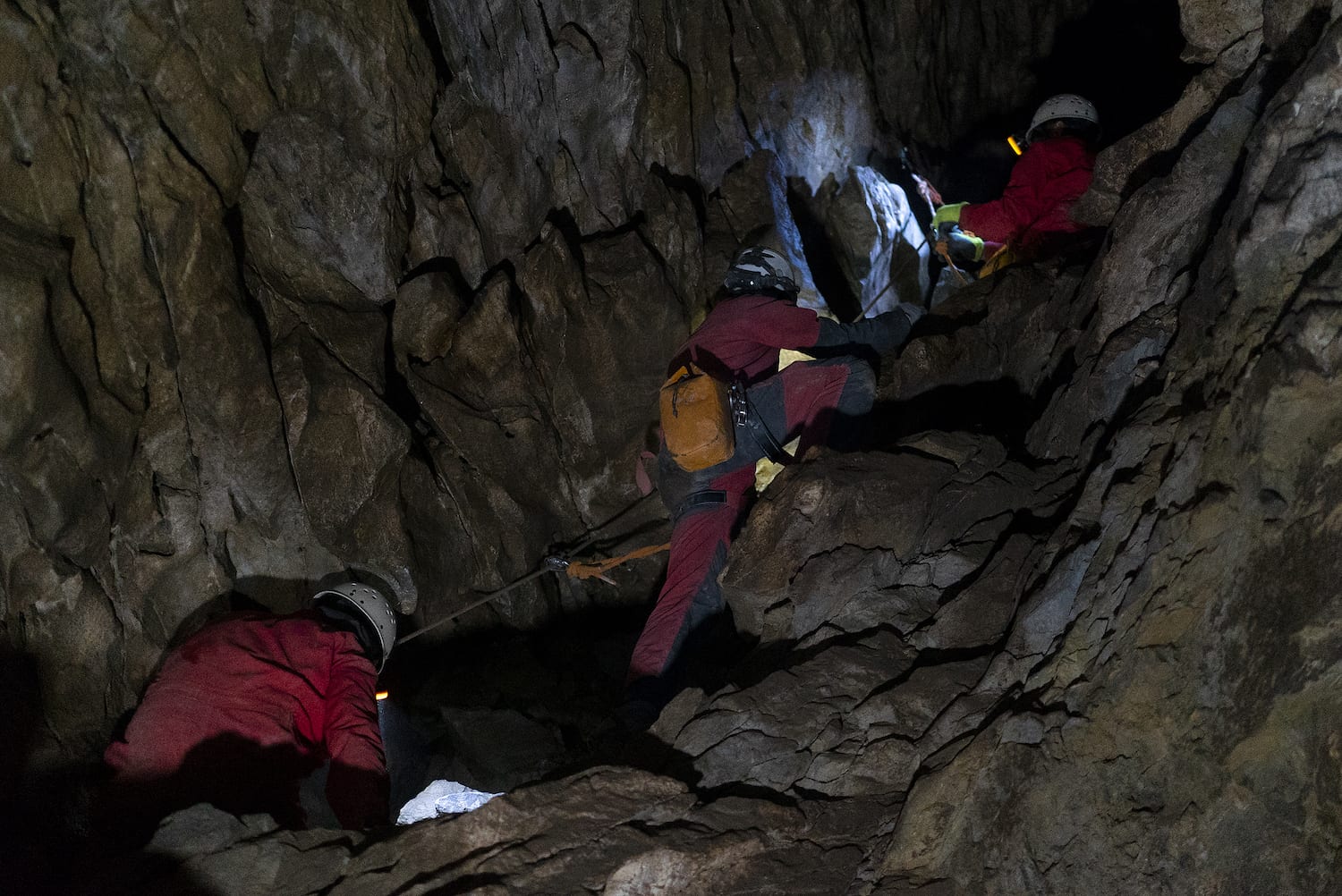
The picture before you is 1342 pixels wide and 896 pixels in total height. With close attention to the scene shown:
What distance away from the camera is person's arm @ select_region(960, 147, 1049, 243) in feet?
21.4

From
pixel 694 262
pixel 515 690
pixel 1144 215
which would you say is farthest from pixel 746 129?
pixel 515 690

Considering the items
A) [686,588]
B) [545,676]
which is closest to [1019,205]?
[686,588]

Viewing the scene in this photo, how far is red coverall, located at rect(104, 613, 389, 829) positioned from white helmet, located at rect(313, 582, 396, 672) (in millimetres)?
677

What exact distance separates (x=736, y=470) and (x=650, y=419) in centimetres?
123

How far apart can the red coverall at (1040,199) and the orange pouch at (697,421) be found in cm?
269

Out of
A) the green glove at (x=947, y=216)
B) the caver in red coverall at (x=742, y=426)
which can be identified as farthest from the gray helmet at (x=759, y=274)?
the green glove at (x=947, y=216)

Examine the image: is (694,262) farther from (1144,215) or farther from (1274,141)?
(1274,141)

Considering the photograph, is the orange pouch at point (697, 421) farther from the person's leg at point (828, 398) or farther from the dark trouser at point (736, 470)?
the person's leg at point (828, 398)

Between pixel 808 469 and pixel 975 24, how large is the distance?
7.76 m

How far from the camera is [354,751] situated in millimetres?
3900

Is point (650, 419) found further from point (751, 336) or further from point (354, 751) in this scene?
point (354, 751)

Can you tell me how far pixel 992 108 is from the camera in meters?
10.8

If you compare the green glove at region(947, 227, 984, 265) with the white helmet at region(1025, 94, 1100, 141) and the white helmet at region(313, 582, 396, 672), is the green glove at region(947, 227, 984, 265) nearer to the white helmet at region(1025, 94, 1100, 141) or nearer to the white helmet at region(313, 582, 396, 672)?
the white helmet at region(1025, 94, 1100, 141)

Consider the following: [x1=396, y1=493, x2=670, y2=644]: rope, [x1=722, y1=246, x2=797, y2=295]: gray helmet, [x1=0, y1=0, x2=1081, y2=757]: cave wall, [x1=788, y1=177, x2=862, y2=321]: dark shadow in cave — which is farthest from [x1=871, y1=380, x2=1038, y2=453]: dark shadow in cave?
[x1=788, y1=177, x2=862, y2=321]: dark shadow in cave
